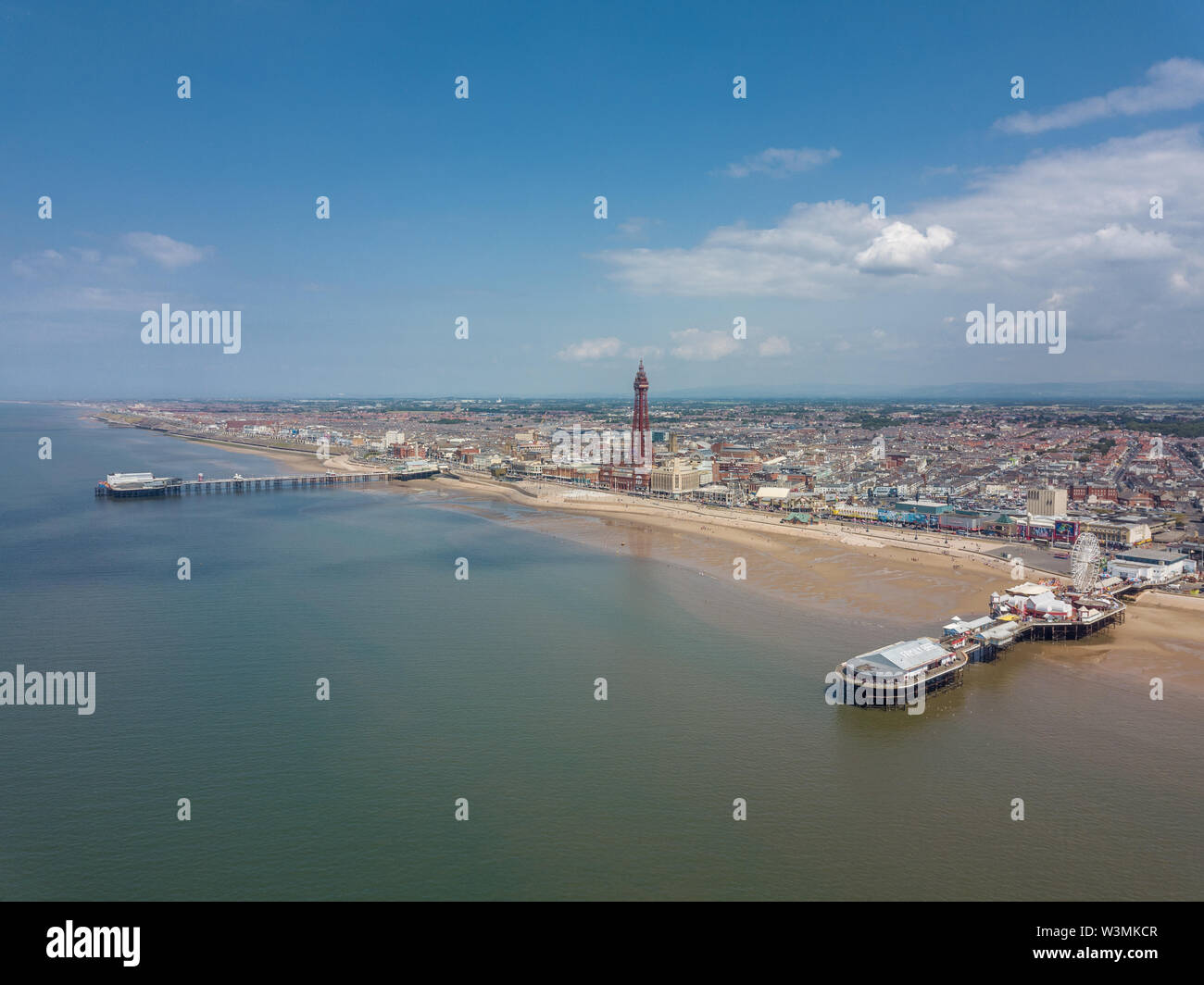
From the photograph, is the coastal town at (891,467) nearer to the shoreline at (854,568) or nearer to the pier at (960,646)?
the shoreline at (854,568)

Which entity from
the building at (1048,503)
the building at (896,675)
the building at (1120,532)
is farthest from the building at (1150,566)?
the building at (896,675)

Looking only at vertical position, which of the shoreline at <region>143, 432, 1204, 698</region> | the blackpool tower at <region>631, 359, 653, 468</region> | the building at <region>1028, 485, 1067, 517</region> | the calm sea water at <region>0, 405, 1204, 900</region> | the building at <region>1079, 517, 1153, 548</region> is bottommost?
the calm sea water at <region>0, 405, 1204, 900</region>

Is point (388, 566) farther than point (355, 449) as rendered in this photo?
No

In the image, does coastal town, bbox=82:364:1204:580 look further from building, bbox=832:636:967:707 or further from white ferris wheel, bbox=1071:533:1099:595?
building, bbox=832:636:967:707

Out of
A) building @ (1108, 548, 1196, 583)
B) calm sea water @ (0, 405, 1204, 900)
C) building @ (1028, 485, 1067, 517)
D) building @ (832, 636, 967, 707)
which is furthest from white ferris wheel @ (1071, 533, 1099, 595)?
building @ (1028, 485, 1067, 517)

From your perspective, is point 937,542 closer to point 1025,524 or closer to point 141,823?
point 1025,524

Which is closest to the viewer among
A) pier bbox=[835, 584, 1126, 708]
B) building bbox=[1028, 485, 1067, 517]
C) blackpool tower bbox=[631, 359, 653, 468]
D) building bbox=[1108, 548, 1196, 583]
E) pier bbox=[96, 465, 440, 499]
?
pier bbox=[835, 584, 1126, 708]

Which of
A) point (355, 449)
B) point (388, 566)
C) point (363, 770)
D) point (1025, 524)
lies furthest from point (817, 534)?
point (355, 449)
